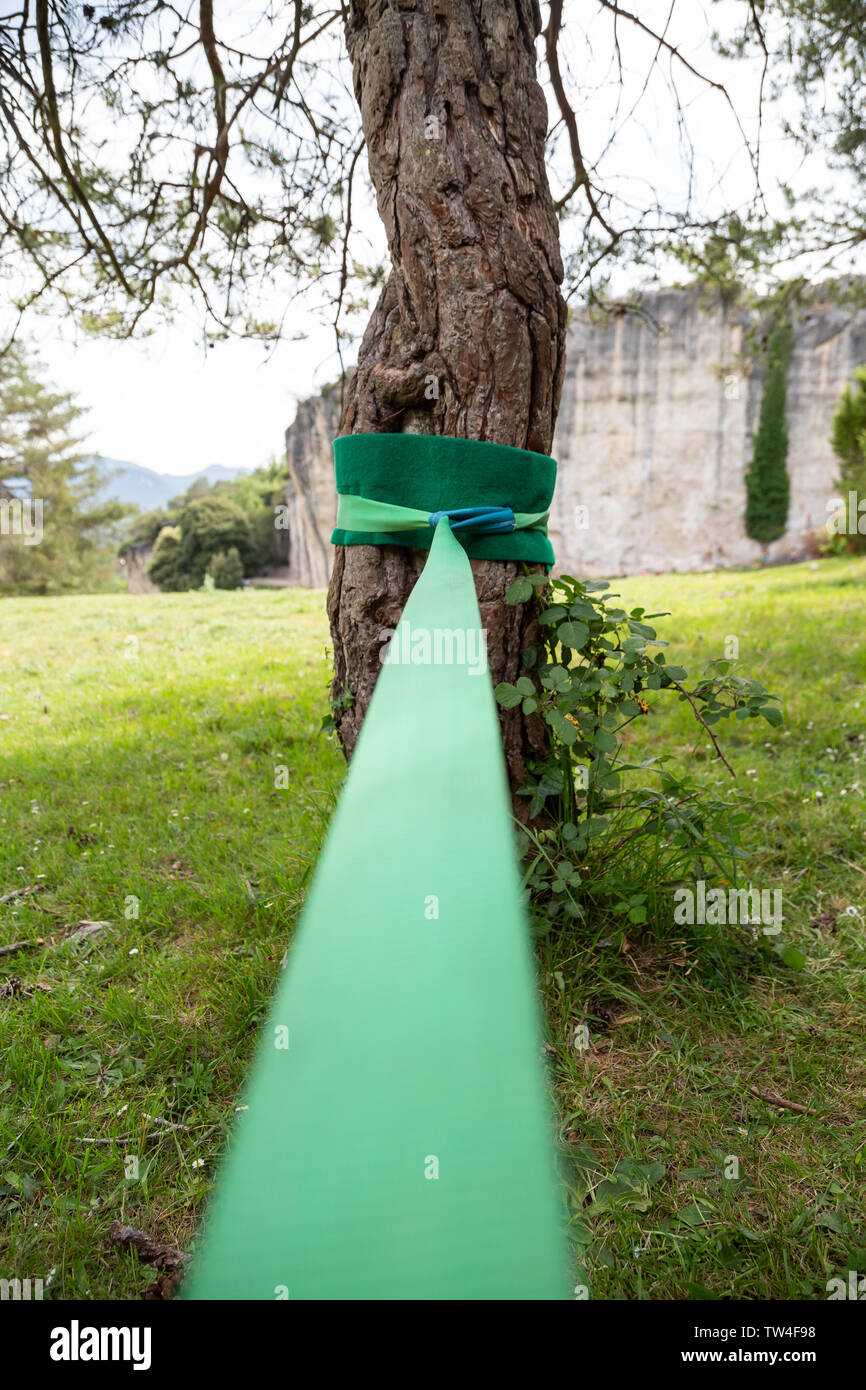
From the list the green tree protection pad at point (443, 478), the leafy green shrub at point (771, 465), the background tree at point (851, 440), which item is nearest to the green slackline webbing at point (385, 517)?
the green tree protection pad at point (443, 478)

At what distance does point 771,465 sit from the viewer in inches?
846

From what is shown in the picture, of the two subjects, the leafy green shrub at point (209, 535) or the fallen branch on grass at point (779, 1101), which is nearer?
the fallen branch on grass at point (779, 1101)

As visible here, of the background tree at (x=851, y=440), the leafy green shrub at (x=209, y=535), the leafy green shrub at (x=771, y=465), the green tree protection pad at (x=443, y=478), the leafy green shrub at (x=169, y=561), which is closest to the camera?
the green tree protection pad at (x=443, y=478)

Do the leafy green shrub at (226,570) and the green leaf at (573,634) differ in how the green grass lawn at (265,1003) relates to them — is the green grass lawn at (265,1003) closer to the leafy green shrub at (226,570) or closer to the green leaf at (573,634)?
the green leaf at (573,634)

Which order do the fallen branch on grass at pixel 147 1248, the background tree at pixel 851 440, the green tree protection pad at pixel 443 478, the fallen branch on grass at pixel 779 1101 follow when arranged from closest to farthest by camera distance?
the fallen branch on grass at pixel 147 1248 → the fallen branch on grass at pixel 779 1101 → the green tree protection pad at pixel 443 478 → the background tree at pixel 851 440

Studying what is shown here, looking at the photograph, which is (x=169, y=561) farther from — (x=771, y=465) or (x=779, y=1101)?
(x=779, y=1101)

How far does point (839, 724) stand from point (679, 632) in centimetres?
242

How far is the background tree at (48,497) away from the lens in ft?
102

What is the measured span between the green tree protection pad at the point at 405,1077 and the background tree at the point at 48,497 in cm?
3140

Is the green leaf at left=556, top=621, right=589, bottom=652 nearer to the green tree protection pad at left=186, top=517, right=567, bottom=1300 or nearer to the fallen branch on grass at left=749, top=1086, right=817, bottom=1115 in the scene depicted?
the green tree protection pad at left=186, top=517, right=567, bottom=1300

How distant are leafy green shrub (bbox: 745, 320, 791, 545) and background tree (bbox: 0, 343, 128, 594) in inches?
953

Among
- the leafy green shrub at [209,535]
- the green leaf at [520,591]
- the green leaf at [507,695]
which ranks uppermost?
the leafy green shrub at [209,535]

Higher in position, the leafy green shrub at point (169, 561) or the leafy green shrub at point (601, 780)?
the leafy green shrub at point (169, 561)
